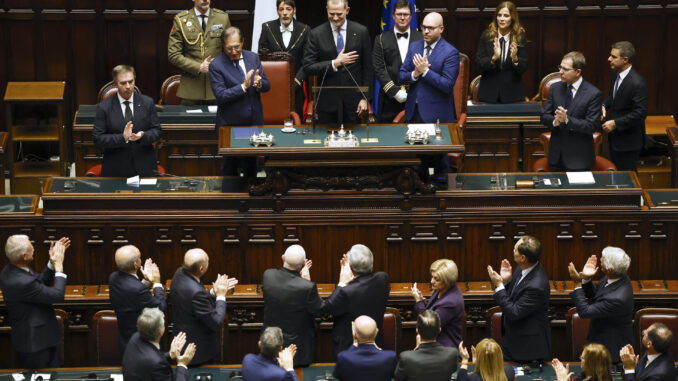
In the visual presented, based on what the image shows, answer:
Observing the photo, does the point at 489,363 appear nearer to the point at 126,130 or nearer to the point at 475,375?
the point at 475,375

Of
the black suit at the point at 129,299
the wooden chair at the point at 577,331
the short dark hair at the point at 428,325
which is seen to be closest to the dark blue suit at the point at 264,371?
the short dark hair at the point at 428,325

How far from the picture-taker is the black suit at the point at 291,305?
7.72 m

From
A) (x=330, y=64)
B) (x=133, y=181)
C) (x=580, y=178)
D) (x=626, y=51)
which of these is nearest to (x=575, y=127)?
(x=580, y=178)

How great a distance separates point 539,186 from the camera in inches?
358

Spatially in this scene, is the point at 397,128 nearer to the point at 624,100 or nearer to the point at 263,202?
the point at 263,202

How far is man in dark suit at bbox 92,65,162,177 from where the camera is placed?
912 centimetres

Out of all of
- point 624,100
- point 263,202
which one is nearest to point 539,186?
point 624,100

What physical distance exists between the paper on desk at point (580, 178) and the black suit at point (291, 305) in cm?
255

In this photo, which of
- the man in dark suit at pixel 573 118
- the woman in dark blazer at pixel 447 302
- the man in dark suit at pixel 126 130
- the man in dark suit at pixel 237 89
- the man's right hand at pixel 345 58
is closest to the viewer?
the woman in dark blazer at pixel 447 302

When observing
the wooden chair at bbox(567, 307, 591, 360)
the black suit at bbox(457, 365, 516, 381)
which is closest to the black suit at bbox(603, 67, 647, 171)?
the wooden chair at bbox(567, 307, 591, 360)

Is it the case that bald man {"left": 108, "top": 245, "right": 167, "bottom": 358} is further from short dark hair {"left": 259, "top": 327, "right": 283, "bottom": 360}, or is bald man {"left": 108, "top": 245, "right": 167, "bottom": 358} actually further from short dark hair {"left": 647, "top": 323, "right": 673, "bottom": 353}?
short dark hair {"left": 647, "top": 323, "right": 673, "bottom": 353}

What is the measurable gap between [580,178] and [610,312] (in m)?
1.77

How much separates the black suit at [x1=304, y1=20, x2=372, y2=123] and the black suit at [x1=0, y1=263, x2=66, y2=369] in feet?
11.5

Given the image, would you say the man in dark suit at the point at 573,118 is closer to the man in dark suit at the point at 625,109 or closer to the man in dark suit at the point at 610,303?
the man in dark suit at the point at 625,109
